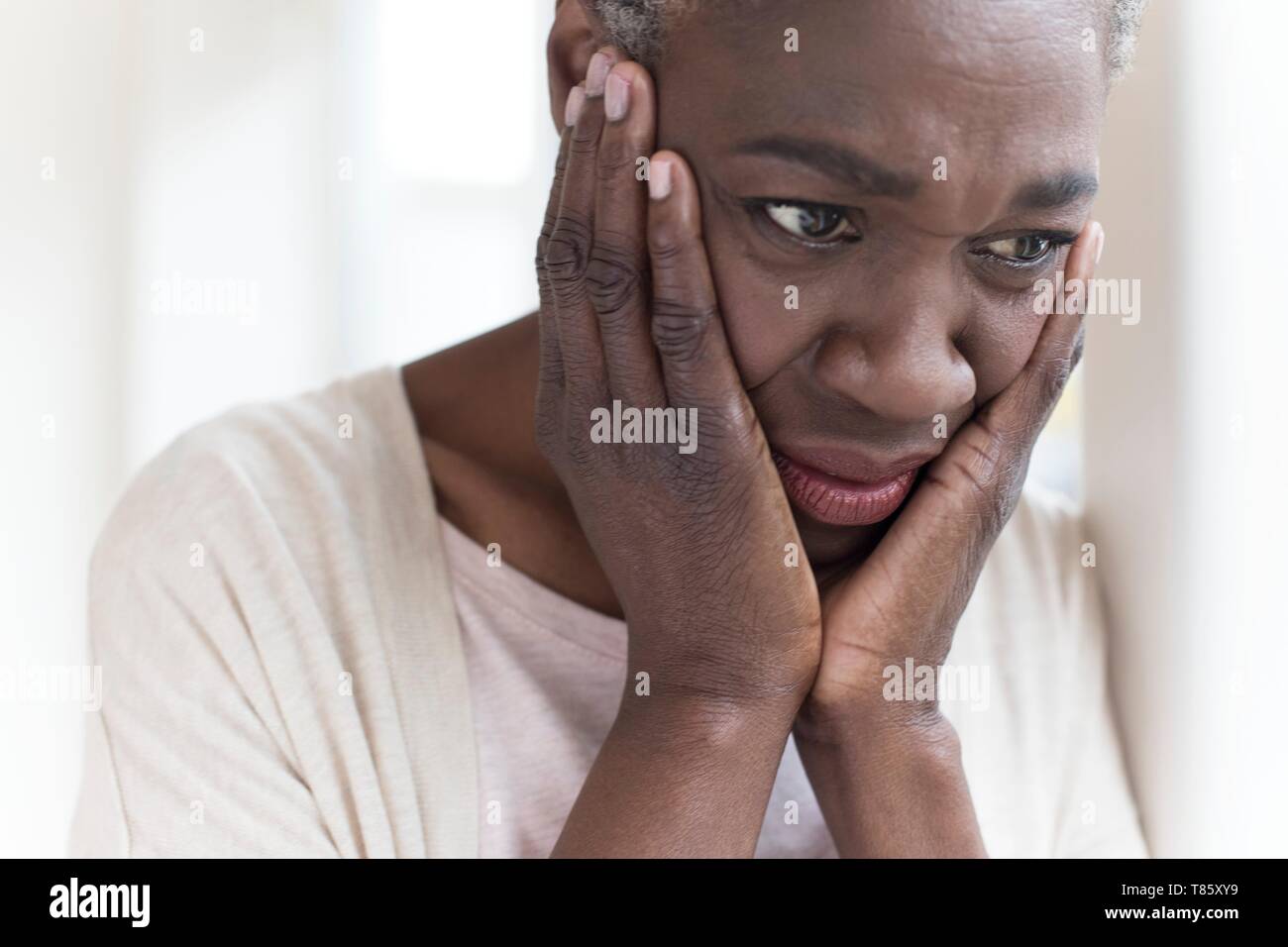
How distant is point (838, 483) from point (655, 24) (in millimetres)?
384

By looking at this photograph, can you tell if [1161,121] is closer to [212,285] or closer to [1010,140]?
[1010,140]

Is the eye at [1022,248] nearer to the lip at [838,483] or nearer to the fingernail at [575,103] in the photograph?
the lip at [838,483]

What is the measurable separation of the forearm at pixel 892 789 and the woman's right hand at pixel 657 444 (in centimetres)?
6

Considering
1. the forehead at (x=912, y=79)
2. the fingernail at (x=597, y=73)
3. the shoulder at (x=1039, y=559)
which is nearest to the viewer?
the forehead at (x=912, y=79)

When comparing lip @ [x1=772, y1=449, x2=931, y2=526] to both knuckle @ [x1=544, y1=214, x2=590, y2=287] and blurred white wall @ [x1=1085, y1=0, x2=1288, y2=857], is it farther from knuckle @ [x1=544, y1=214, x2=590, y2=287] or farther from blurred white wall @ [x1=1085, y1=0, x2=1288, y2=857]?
blurred white wall @ [x1=1085, y1=0, x2=1288, y2=857]

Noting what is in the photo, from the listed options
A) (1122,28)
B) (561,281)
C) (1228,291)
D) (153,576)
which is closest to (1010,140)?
(1122,28)

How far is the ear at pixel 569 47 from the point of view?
1012 mm

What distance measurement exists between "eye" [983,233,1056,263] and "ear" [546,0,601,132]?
1.15 ft

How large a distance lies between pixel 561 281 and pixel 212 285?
5.22 ft

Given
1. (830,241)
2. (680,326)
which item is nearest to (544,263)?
(680,326)

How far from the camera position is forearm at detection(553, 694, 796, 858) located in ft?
3.23

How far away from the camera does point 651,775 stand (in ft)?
3.28
